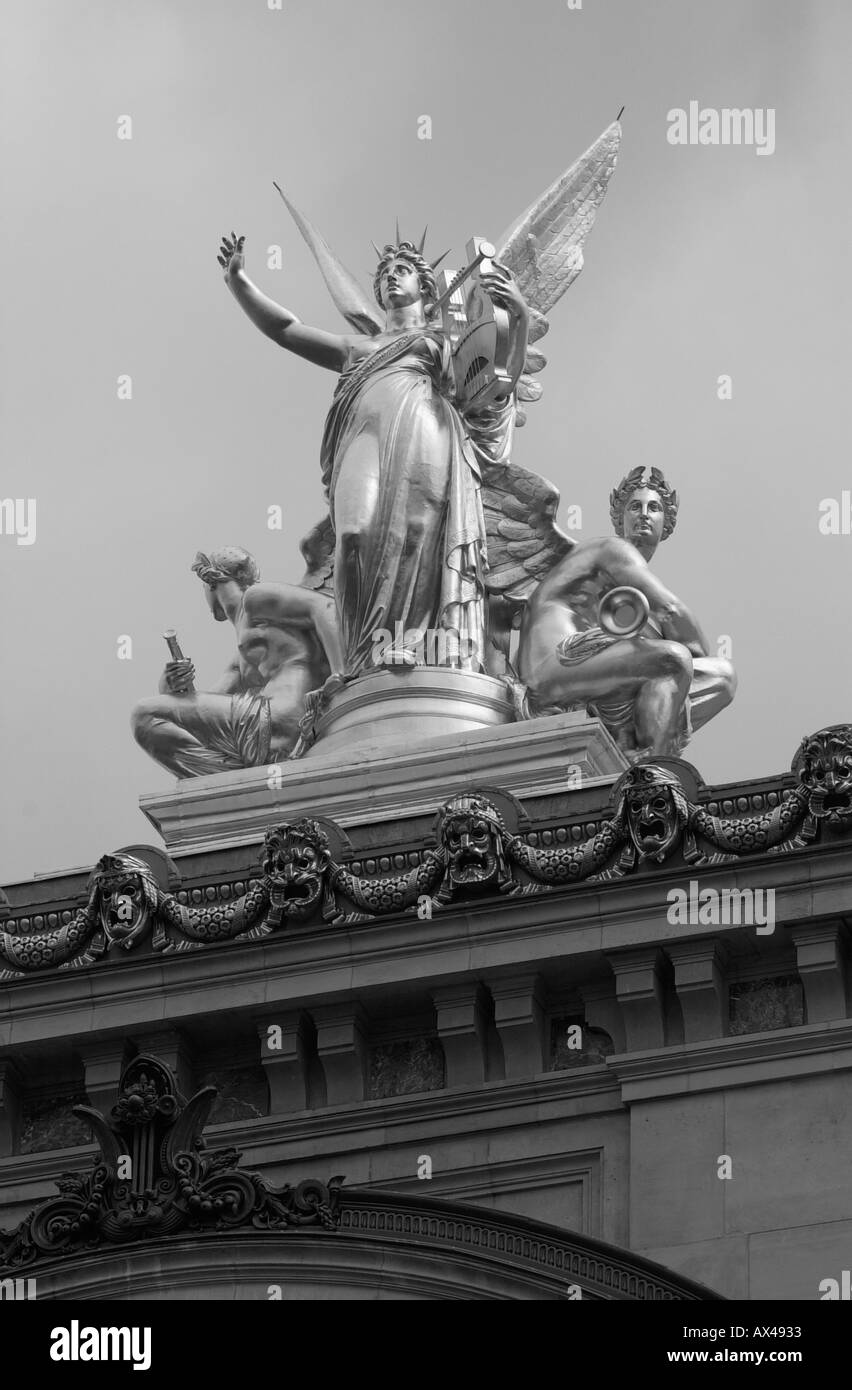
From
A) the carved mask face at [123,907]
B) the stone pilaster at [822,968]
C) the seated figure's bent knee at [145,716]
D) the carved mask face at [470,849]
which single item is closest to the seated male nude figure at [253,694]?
the seated figure's bent knee at [145,716]

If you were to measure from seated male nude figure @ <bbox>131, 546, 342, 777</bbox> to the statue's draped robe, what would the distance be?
2.32 feet

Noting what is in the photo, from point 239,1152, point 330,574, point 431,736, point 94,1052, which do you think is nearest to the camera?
point 239,1152

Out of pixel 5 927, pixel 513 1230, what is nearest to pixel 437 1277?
pixel 513 1230

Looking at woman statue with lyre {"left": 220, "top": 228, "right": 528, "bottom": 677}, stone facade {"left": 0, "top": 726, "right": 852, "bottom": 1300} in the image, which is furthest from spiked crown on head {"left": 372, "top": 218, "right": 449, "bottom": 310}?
stone facade {"left": 0, "top": 726, "right": 852, "bottom": 1300}

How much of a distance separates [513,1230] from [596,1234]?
1.30 meters

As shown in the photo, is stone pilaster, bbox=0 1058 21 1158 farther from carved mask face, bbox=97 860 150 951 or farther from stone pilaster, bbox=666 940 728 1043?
stone pilaster, bbox=666 940 728 1043

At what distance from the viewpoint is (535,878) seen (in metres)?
24.1

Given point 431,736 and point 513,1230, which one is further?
point 431,736

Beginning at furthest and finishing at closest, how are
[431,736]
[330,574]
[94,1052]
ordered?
1. [330,574]
2. [431,736]
3. [94,1052]

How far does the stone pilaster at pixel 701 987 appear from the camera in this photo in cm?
2345

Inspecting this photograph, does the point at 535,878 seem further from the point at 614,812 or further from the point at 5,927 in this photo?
the point at 5,927

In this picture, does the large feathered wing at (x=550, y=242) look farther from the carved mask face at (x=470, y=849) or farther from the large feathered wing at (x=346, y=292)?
the carved mask face at (x=470, y=849)

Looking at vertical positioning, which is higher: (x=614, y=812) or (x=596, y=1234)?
(x=614, y=812)

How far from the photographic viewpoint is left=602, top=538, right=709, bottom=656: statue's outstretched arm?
31.0 m
